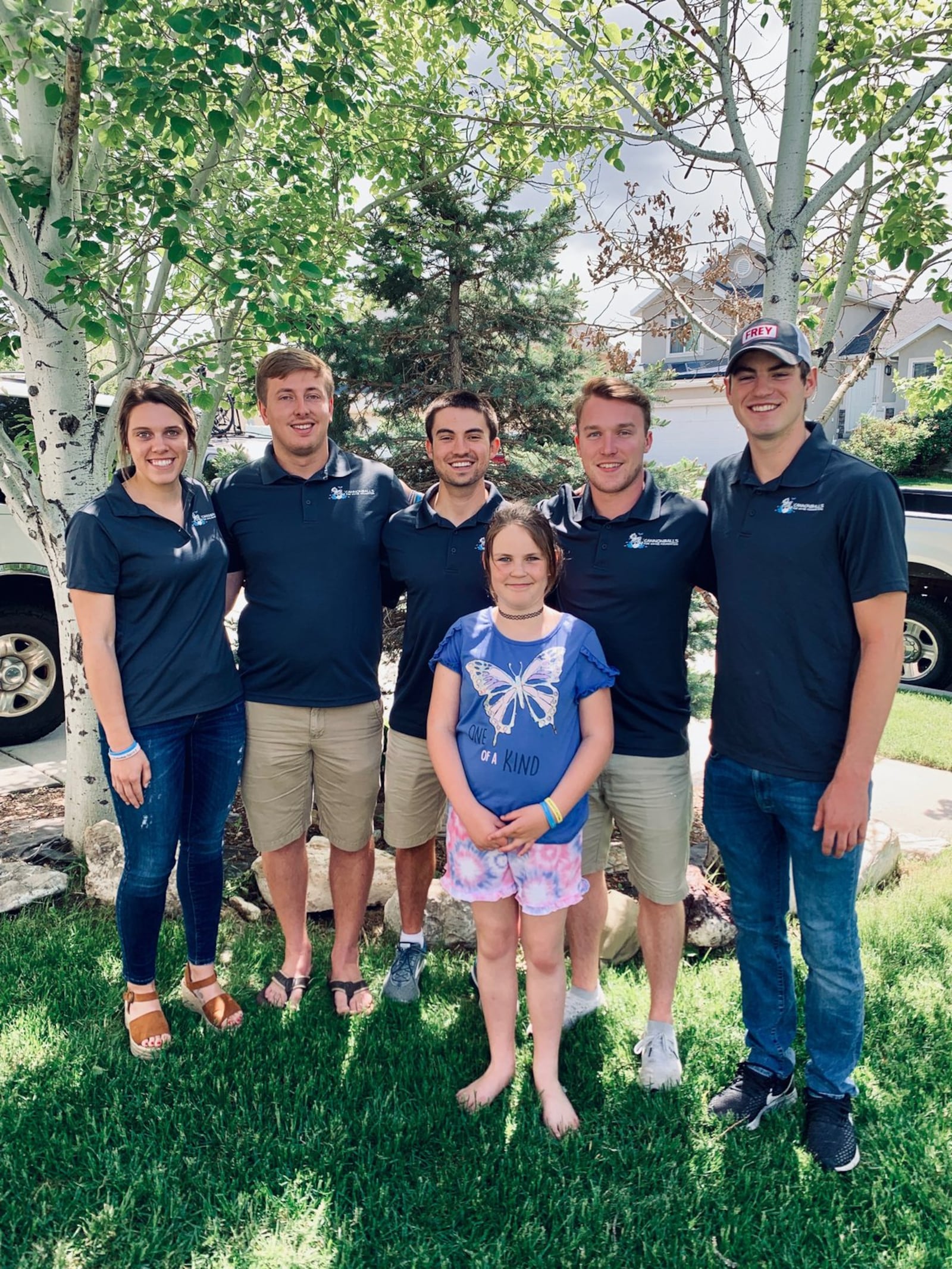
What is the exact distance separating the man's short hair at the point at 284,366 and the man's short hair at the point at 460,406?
0.41m

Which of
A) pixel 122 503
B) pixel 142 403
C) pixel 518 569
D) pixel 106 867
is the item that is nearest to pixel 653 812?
pixel 518 569

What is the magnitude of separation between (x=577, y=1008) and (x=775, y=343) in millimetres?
2299

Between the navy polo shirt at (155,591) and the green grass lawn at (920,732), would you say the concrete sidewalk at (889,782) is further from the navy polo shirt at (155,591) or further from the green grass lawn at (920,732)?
the navy polo shirt at (155,591)

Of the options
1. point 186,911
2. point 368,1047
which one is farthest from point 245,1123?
point 186,911

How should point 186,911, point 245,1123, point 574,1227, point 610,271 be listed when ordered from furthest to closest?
point 610,271, point 186,911, point 245,1123, point 574,1227

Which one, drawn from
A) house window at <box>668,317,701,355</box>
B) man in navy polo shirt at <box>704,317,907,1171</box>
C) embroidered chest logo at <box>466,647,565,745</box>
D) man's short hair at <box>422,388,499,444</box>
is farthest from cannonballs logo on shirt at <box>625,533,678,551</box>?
house window at <box>668,317,701,355</box>

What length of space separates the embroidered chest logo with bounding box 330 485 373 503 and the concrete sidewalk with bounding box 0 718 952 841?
267 cm

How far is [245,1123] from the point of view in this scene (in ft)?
8.16

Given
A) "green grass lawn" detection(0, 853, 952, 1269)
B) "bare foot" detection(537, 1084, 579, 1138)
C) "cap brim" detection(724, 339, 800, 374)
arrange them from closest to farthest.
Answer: "green grass lawn" detection(0, 853, 952, 1269) → "cap brim" detection(724, 339, 800, 374) → "bare foot" detection(537, 1084, 579, 1138)

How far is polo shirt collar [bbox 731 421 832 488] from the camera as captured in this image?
232 cm

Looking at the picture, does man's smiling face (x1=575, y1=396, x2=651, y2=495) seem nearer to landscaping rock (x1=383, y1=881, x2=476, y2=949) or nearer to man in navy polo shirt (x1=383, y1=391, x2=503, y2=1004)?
man in navy polo shirt (x1=383, y1=391, x2=503, y2=1004)

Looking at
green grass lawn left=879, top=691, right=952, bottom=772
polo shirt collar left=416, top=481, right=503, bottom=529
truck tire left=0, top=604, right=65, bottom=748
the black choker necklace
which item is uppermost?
polo shirt collar left=416, top=481, right=503, bottom=529

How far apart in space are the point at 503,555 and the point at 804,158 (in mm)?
2049

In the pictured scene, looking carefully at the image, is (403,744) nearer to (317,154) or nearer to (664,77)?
(664,77)
